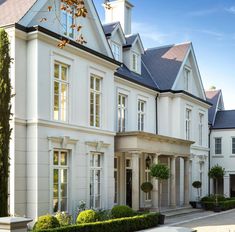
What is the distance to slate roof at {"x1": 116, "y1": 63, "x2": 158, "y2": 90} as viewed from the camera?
72.9 feet

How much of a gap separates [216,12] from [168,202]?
19674 millimetres

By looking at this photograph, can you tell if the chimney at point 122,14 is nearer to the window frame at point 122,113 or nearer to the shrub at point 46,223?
the window frame at point 122,113

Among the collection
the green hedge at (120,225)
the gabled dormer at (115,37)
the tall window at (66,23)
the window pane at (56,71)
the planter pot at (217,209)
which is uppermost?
the gabled dormer at (115,37)

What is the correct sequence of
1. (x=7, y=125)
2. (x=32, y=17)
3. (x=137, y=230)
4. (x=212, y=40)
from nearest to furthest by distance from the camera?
(x=212, y=40) → (x=7, y=125) → (x=32, y=17) → (x=137, y=230)

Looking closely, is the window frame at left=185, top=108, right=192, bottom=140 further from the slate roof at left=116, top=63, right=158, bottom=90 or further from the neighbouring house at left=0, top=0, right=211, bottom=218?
the slate roof at left=116, top=63, right=158, bottom=90

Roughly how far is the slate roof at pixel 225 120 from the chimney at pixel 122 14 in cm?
1168

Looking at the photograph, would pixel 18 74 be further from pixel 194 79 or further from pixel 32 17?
pixel 194 79

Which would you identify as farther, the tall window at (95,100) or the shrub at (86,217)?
the tall window at (95,100)

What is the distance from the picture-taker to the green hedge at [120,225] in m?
13.6

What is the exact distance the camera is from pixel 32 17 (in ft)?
50.5

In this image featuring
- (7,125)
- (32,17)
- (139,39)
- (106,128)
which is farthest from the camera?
(139,39)

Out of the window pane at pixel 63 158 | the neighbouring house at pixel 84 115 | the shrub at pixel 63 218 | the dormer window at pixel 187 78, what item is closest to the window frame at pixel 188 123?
the neighbouring house at pixel 84 115

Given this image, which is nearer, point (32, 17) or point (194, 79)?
point (32, 17)

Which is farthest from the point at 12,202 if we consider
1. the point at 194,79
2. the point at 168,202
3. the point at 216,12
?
the point at 194,79
